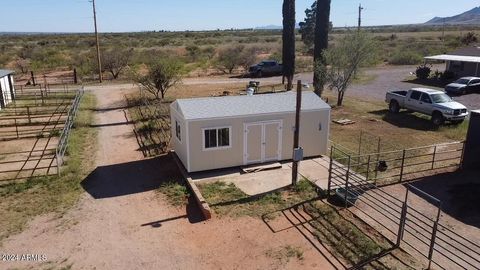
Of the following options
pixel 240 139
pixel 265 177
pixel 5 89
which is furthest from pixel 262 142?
pixel 5 89

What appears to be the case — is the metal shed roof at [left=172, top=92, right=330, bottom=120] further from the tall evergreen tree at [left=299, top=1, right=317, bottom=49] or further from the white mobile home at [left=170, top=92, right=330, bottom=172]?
the tall evergreen tree at [left=299, top=1, right=317, bottom=49]

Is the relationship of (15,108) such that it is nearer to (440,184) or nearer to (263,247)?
(263,247)

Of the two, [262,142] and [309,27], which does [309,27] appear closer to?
[309,27]

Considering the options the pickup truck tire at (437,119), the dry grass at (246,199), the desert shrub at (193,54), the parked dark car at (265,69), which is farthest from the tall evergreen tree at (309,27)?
the dry grass at (246,199)

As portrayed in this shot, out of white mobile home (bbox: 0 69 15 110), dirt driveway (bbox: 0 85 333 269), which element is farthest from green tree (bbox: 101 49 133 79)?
dirt driveway (bbox: 0 85 333 269)

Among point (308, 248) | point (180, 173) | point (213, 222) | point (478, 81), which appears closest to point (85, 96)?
point (180, 173)

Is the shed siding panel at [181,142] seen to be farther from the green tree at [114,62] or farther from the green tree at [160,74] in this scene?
the green tree at [114,62]
